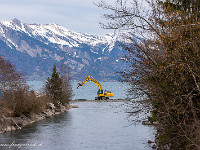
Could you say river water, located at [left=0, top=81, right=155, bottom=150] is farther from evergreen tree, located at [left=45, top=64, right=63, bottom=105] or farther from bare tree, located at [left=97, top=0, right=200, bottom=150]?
evergreen tree, located at [left=45, top=64, right=63, bottom=105]

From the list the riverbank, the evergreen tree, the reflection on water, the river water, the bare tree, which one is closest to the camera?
the bare tree

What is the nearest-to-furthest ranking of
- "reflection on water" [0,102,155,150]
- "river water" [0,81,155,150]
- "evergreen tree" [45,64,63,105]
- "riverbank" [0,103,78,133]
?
1. "river water" [0,81,155,150]
2. "reflection on water" [0,102,155,150]
3. "riverbank" [0,103,78,133]
4. "evergreen tree" [45,64,63,105]

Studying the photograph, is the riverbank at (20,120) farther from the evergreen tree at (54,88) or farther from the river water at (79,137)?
the evergreen tree at (54,88)

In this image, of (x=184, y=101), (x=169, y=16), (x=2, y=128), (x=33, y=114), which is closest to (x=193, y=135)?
(x=184, y=101)

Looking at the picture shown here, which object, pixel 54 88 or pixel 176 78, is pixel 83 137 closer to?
pixel 176 78

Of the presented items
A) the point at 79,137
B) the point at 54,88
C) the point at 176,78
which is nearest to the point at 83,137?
the point at 79,137

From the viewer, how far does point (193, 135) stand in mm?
16031

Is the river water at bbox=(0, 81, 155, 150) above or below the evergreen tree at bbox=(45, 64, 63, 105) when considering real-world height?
below

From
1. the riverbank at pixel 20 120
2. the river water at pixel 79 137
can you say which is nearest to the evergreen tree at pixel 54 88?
the riverbank at pixel 20 120

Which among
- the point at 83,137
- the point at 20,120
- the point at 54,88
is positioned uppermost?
the point at 54,88

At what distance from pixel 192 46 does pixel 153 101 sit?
13.6ft

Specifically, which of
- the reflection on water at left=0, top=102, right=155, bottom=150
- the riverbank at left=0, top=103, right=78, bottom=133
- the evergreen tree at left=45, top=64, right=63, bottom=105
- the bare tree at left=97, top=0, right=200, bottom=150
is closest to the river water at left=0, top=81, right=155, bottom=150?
the reflection on water at left=0, top=102, right=155, bottom=150

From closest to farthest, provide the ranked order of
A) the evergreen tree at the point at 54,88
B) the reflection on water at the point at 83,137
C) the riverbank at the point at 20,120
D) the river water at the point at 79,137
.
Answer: the river water at the point at 79,137 → the reflection on water at the point at 83,137 → the riverbank at the point at 20,120 → the evergreen tree at the point at 54,88

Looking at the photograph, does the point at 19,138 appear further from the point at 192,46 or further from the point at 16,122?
the point at 192,46
